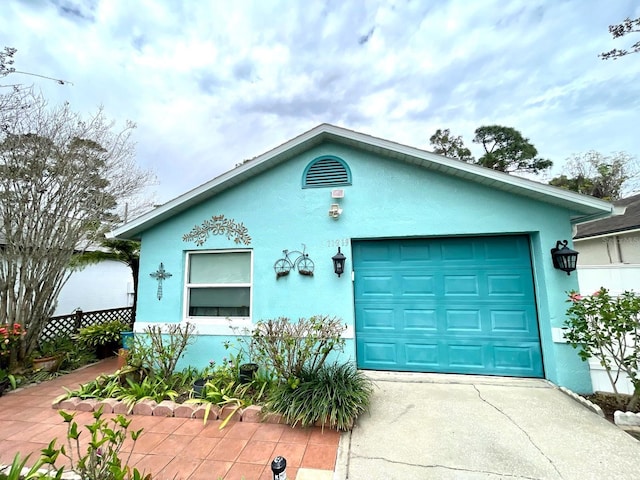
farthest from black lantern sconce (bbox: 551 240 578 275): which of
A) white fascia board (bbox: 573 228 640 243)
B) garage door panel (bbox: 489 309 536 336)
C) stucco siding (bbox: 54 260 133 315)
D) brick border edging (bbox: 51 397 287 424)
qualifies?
stucco siding (bbox: 54 260 133 315)

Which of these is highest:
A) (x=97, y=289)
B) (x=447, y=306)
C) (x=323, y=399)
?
(x=97, y=289)

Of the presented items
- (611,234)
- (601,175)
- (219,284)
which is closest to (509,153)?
(601,175)

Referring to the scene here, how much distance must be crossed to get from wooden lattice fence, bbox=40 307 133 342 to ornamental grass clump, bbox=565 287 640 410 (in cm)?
1047

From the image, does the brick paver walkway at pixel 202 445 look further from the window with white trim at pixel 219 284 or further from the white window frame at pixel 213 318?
the window with white trim at pixel 219 284

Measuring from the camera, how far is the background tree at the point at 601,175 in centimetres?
2070

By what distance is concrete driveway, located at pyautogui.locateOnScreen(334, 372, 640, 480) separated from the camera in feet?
8.85

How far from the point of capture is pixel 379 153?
5242mm

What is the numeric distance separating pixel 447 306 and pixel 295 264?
294 cm

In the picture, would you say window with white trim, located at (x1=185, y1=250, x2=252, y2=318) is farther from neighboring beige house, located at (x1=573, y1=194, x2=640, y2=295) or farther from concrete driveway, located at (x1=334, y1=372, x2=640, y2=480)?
neighboring beige house, located at (x1=573, y1=194, x2=640, y2=295)

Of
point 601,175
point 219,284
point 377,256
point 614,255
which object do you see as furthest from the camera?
point 601,175

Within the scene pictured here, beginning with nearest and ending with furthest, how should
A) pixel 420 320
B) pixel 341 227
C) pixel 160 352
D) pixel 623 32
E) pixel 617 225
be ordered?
pixel 160 352 → pixel 420 320 → pixel 341 227 → pixel 623 32 → pixel 617 225

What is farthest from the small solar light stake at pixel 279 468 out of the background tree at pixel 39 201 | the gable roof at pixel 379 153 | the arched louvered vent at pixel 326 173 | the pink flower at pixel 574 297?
the background tree at pixel 39 201

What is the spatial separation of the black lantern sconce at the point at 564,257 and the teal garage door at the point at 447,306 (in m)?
0.42

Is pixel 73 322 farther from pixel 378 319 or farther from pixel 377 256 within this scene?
pixel 377 256
